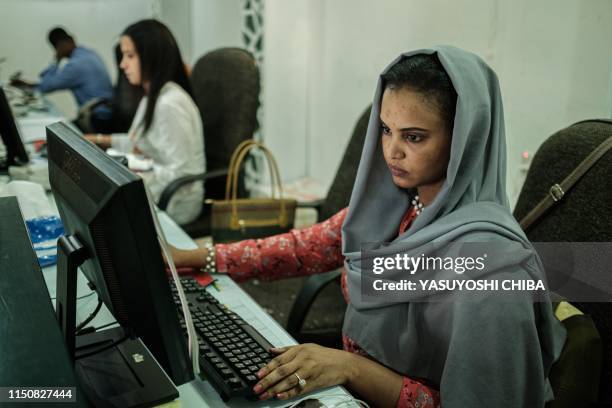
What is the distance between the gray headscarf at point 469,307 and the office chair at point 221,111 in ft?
4.02

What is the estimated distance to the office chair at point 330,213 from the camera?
5.09 feet

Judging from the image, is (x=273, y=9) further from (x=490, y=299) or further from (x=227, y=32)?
(x=490, y=299)

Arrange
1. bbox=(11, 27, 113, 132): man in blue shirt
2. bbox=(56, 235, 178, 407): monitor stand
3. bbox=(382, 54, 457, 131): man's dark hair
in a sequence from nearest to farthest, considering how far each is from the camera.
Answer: bbox=(56, 235, 178, 407): monitor stand → bbox=(382, 54, 457, 131): man's dark hair → bbox=(11, 27, 113, 132): man in blue shirt

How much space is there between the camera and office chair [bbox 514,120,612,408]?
1106 millimetres

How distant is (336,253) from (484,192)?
47 cm

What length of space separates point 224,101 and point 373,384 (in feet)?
5.57

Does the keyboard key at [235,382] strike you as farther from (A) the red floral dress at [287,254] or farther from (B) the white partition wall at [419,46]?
(B) the white partition wall at [419,46]

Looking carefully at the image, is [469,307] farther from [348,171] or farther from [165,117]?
[165,117]

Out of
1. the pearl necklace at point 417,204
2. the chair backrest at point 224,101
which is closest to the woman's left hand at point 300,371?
the pearl necklace at point 417,204

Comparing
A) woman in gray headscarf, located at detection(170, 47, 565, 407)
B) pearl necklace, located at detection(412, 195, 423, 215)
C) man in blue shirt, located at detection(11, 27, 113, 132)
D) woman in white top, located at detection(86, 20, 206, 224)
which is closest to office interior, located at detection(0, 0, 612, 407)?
woman in gray headscarf, located at detection(170, 47, 565, 407)

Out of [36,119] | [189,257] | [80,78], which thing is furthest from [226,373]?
[80,78]

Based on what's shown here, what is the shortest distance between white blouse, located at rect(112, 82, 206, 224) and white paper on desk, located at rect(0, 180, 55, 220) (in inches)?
28.7

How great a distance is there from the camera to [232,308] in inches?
49.4

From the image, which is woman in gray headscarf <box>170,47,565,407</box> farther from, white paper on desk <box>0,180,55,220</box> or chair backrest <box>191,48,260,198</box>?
chair backrest <box>191,48,260,198</box>
